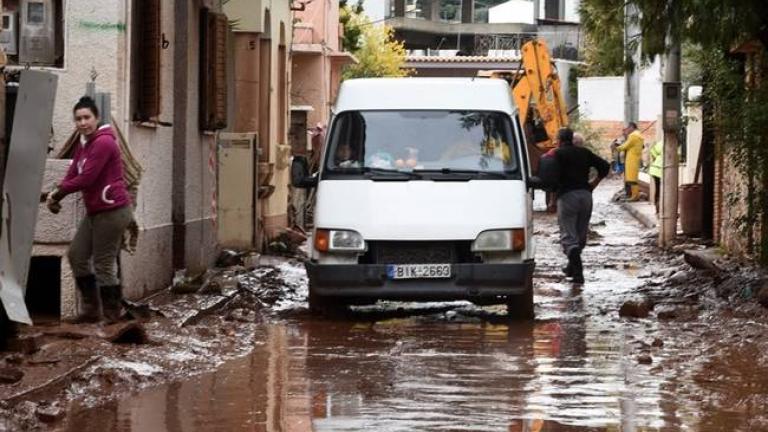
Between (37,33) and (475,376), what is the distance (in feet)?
17.9

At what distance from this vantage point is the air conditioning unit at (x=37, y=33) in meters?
14.5

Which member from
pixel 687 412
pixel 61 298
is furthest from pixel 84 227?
pixel 687 412

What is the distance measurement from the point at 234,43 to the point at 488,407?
48.4 feet

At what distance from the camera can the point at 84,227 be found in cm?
1296

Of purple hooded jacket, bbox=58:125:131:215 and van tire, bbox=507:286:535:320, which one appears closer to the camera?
purple hooded jacket, bbox=58:125:131:215

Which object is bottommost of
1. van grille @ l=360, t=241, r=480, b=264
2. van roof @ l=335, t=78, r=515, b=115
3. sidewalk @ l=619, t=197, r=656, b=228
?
sidewalk @ l=619, t=197, r=656, b=228

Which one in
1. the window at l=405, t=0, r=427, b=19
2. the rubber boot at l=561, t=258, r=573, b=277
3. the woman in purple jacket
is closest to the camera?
the woman in purple jacket

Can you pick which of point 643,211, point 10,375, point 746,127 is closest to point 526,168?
point 746,127

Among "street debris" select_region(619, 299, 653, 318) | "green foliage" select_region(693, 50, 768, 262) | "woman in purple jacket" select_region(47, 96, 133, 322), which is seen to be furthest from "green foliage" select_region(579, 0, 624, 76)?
"woman in purple jacket" select_region(47, 96, 133, 322)

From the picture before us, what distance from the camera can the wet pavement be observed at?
965 centimetres

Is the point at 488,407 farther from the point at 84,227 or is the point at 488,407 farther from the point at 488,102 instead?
the point at 488,102

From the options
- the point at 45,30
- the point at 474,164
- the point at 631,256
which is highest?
the point at 45,30

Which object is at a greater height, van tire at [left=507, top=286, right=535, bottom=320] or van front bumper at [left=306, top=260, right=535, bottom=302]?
van front bumper at [left=306, top=260, right=535, bottom=302]

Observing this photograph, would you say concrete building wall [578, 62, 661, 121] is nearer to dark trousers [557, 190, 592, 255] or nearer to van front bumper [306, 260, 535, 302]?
dark trousers [557, 190, 592, 255]
